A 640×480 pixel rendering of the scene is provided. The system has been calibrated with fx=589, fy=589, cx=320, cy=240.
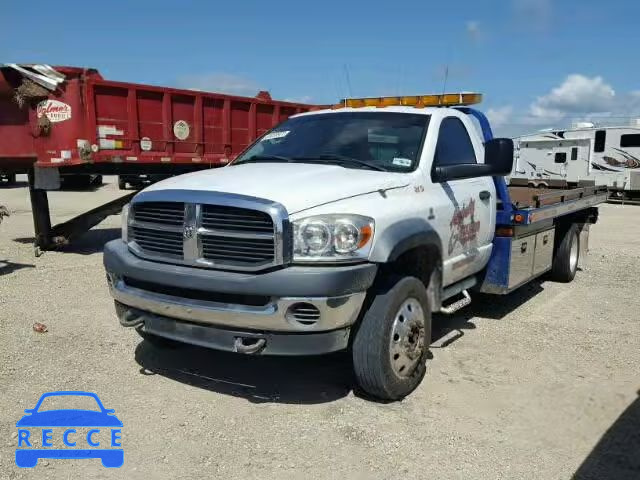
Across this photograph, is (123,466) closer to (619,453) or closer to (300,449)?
(300,449)

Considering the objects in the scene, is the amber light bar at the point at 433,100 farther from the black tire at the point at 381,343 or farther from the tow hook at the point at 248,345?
the tow hook at the point at 248,345

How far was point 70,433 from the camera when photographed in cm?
361

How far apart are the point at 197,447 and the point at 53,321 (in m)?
3.22

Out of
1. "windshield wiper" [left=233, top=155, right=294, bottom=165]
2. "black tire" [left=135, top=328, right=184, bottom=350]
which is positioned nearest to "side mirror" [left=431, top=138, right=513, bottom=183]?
"windshield wiper" [left=233, top=155, right=294, bottom=165]

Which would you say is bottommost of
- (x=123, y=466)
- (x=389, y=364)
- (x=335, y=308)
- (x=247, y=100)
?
(x=123, y=466)

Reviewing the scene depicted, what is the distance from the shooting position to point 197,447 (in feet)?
11.4

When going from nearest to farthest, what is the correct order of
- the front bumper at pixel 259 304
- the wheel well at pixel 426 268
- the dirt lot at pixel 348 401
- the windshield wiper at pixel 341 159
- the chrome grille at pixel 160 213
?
the dirt lot at pixel 348 401 < the front bumper at pixel 259 304 < the chrome grille at pixel 160 213 < the wheel well at pixel 426 268 < the windshield wiper at pixel 341 159

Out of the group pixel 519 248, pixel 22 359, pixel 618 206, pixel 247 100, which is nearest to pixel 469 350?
pixel 519 248

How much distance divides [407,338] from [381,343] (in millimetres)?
386

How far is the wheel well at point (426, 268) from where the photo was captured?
166 inches

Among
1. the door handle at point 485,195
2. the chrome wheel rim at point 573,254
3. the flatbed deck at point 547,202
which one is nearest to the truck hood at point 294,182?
the door handle at point 485,195

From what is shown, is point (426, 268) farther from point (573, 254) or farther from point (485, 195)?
point (573, 254)

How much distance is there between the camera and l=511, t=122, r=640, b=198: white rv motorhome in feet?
66.9

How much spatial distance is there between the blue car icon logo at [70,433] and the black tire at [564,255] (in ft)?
20.0
